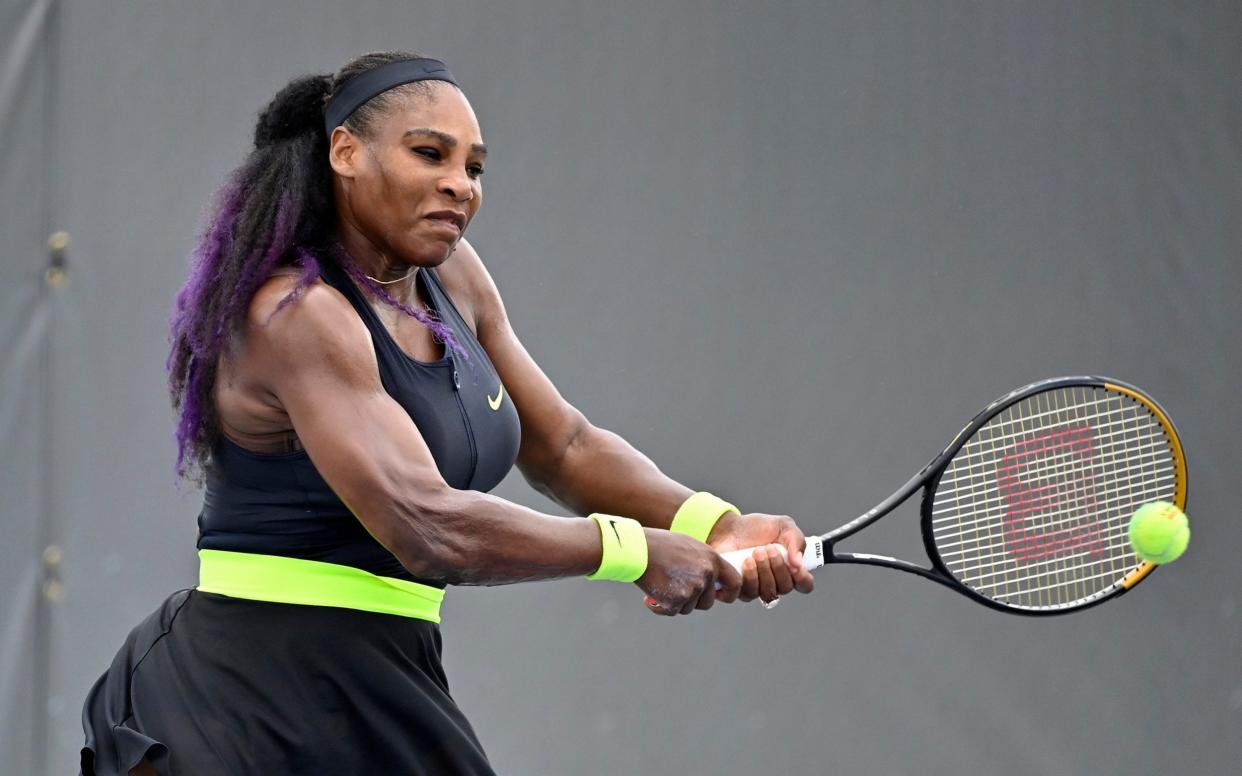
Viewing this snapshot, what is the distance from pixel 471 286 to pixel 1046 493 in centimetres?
141

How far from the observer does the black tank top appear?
1.97 m

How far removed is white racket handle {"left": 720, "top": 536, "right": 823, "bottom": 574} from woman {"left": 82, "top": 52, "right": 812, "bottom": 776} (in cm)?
6

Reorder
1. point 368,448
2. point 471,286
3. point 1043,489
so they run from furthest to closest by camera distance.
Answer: point 1043,489, point 471,286, point 368,448

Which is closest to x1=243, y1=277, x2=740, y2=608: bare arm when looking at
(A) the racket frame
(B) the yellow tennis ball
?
(A) the racket frame

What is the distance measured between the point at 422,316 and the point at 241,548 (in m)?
0.39

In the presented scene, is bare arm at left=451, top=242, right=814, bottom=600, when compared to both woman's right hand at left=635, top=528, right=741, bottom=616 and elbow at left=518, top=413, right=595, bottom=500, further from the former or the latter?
woman's right hand at left=635, top=528, right=741, bottom=616

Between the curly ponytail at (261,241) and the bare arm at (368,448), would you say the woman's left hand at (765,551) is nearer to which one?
the bare arm at (368,448)

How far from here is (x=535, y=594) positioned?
143 inches

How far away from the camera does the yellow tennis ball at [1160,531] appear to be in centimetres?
227

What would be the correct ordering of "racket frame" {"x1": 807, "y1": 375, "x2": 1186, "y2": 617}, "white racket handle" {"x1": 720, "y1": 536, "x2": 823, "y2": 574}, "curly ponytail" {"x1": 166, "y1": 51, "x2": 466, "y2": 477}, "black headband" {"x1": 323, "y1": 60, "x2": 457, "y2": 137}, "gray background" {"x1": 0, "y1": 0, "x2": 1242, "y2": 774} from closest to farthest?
"curly ponytail" {"x1": 166, "y1": 51, "x2": 466, "y2": 477} → "black headband" {"x1": 323, "y1": 60, "x2": 457, "y2": 137} → "white racket handle" {"x1": 720, "y1": 536, "x2": 823, "y2": 574} → "racket frame" {"x1": 807, "y1": 375, "x2": 1186, "y2": 617} → "gray background" {"x1": 0, "y1": 0, "x2": 1242, "y2": 774}

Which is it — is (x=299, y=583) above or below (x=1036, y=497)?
below

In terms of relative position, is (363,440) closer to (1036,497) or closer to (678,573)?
(678,573)

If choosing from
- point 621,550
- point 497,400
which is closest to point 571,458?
point 497,400

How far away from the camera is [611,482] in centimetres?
246
